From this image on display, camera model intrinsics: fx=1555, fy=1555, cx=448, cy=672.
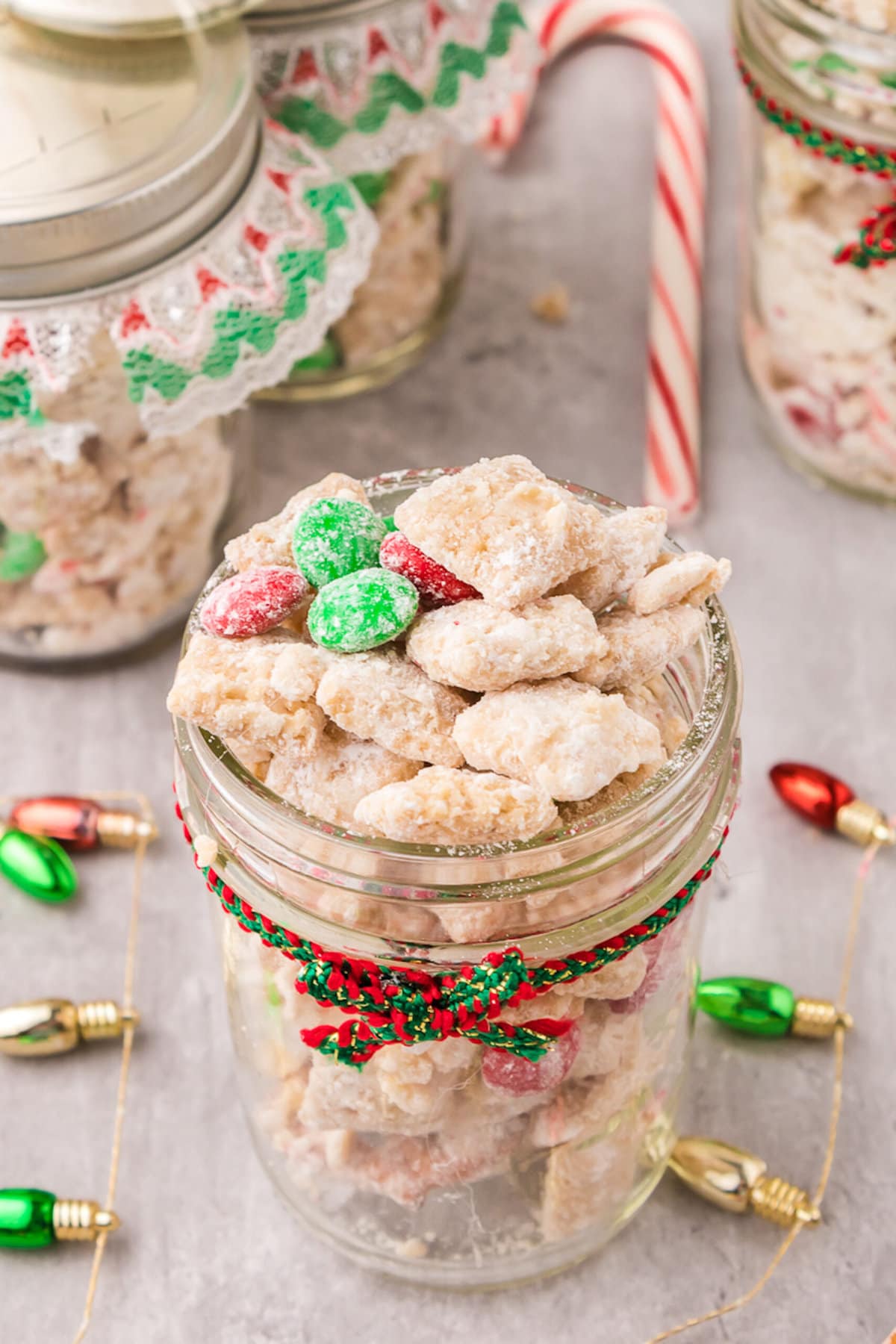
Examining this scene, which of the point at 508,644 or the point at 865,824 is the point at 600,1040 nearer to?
the point at 508,644

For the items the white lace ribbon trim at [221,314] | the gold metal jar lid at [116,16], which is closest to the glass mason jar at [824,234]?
the white lace ribbon trim at [221,314]

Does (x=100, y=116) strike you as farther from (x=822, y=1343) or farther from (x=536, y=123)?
(x=822, y=1343)

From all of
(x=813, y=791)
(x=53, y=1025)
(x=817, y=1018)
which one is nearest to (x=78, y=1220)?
(x=53, y=1025)

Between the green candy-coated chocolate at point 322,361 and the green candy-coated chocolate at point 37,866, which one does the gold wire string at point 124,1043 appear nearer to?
the green candy-coated chocolate at point 37,866

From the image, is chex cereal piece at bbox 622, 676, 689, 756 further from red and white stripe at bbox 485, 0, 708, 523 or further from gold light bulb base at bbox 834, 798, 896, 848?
red and white stripe at bbox 485, 0, 708, 523

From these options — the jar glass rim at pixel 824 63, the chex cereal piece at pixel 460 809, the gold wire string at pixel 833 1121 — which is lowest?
the gold wire string at pixel 833 1121

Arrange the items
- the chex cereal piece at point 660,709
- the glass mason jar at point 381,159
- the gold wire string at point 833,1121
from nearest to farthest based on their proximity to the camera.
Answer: the chex cereal piece at point 660,709, the gold wire string at point 833,1121, the glass mason jar at point 381,159
